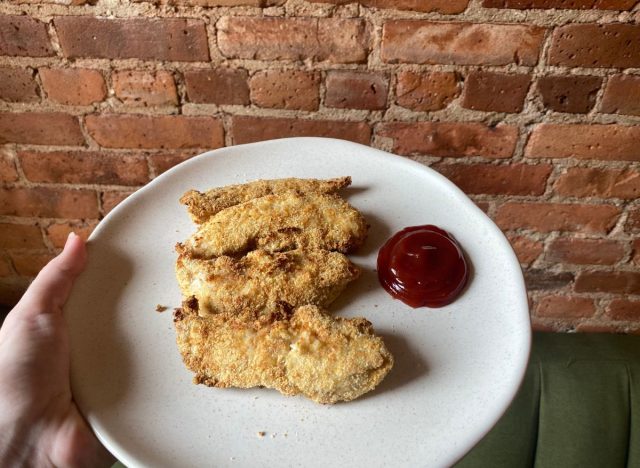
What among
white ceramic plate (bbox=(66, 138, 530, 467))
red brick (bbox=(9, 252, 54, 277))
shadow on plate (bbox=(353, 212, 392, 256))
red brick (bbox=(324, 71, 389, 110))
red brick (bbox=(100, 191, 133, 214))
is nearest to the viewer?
white ceramic plate (bbox=(66, 138, 530, 467))

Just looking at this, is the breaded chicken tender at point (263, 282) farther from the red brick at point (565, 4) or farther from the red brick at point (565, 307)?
the red brick at point (565, 307)

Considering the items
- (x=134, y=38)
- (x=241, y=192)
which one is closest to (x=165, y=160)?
(x=134, y=38)

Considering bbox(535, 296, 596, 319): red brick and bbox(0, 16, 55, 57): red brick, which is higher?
bbox(0, 16, 55, 57): red brick

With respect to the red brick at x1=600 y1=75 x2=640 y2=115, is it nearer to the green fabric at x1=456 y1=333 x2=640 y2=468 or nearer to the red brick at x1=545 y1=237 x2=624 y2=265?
the red brick at x1=545 y1=237 x2=624 y2=265

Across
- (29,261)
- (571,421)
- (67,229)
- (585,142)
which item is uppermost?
(585,142)

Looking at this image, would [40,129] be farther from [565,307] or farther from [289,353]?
[565,307]

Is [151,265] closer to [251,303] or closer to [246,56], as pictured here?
[251,303]

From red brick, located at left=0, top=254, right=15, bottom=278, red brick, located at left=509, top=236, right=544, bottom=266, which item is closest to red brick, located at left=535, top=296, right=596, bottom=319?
red brick, located at left=509, top=236, right=544, bottom=266
